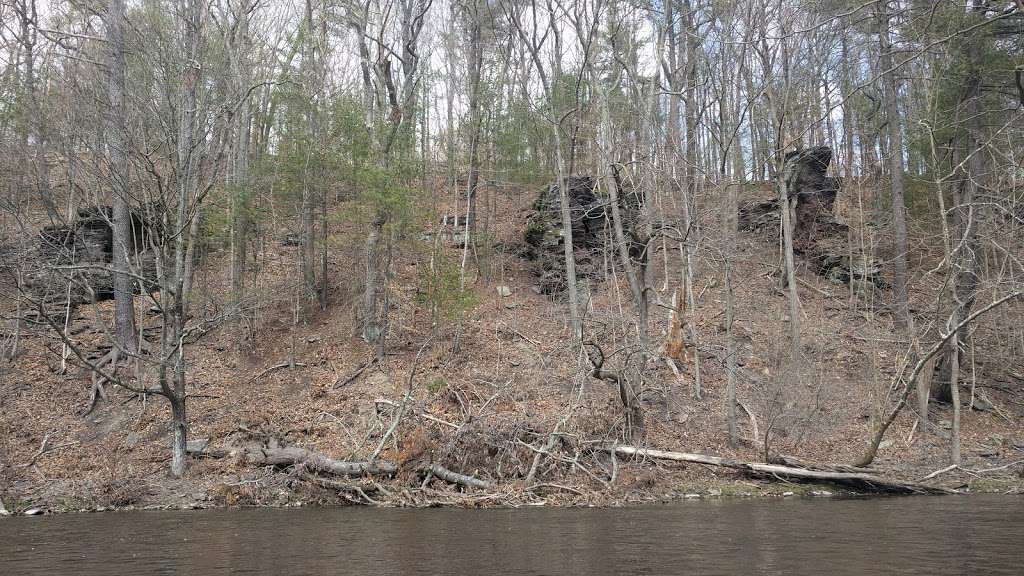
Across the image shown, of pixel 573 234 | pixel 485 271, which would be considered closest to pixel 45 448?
pixel 485 271

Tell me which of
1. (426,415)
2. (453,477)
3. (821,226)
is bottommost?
(453,477)

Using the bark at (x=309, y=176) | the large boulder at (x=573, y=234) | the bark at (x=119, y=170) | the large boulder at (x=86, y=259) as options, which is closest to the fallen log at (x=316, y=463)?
the bark at (x=119, y=170)

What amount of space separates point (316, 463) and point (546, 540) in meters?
7.20

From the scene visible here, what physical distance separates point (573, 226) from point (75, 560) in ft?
74.0

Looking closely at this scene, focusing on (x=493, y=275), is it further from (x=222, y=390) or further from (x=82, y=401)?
(x=82, y=401)

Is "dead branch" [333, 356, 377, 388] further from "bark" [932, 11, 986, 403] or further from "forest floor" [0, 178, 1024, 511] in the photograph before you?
"bark" [932, 11, 986, 403]

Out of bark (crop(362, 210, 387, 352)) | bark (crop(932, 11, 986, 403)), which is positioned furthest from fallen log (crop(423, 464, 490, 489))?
bark (crop(932, 11, 986, 403))

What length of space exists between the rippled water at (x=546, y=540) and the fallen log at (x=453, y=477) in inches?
43.3

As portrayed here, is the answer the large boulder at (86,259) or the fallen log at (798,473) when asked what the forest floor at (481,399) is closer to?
the fallen log at (798,473)

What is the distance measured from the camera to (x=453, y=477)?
46.5 feet

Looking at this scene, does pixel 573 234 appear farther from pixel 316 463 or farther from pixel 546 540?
pixel 546 540

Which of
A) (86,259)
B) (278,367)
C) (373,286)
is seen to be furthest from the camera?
A: (373,286)

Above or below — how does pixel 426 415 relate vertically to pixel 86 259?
below

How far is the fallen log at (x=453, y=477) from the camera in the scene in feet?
45.6
